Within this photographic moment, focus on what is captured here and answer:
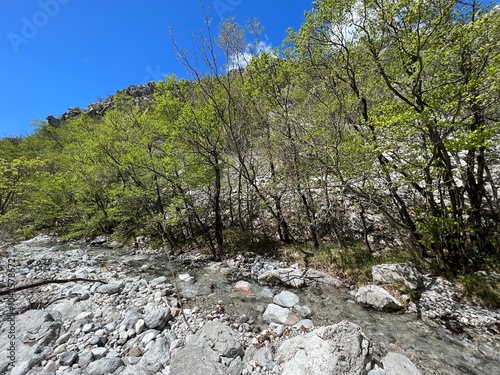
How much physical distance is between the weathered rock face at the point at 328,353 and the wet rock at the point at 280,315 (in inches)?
→ 45.5

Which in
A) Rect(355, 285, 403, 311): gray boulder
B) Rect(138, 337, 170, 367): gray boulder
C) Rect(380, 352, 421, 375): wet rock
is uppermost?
Rect(138, 337, 170, 367): gray boulder

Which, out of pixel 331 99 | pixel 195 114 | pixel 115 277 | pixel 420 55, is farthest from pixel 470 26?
pixel 115 277

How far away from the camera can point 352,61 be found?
6.25 meters

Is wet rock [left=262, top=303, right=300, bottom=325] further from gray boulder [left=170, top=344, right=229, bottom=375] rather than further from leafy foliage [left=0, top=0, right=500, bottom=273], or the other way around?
leafy foliage [left=0, top=0, right=500, bottom=273]

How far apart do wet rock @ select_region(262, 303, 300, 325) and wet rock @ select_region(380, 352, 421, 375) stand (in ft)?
5.99

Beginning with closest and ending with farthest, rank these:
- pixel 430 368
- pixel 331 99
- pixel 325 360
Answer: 1. pixel 325 360
2. pixel 430 368
3. pixel 331 99

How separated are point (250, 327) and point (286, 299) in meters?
1.47

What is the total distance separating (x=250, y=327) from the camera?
188 inches

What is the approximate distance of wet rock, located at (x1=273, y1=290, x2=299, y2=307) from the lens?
5.70 m

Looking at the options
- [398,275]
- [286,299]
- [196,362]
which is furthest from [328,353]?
[398,275]

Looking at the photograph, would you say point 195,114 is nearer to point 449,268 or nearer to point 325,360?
point 325,360

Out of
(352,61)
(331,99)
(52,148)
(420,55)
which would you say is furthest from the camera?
(52,148)

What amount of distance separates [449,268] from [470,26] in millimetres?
5619

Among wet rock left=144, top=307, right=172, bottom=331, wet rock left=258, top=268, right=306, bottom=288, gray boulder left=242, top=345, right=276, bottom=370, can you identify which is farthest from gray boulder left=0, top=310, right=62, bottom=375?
wet rock left=258, top=268, right=306, bottom=288
